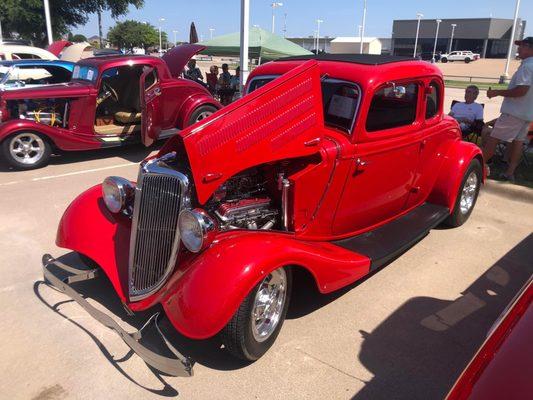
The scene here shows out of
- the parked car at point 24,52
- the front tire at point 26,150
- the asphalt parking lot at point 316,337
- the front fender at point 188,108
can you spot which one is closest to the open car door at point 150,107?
the front fender at point 188,108

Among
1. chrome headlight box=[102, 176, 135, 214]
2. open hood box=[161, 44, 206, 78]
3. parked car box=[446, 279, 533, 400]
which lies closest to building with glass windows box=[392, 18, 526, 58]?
open hood box=[161, 44, 206, 78]

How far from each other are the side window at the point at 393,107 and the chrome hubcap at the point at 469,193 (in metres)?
1.48

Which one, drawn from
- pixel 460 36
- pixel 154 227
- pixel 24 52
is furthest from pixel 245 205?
pixel 460 36

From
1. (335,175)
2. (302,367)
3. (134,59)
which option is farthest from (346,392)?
(134,59)

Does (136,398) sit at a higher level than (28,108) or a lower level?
lower

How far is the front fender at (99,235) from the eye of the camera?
10.8ft

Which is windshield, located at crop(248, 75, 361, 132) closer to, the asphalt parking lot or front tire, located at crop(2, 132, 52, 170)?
the asphalt parking lot

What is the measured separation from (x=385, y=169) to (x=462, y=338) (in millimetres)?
1544

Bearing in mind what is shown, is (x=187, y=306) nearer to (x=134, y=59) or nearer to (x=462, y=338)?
(x=462, y=338)

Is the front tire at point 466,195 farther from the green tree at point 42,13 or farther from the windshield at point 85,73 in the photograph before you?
the green tree at point 42,13

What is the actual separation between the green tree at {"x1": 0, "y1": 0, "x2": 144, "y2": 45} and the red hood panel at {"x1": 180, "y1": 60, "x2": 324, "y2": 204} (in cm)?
3025

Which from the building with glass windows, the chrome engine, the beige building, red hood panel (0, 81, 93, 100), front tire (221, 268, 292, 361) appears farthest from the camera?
the building with glass windows

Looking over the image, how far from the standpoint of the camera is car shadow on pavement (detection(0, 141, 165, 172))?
8125mm

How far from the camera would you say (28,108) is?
7.72 metres
